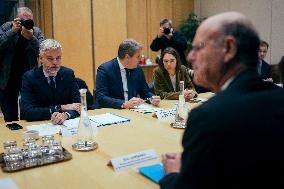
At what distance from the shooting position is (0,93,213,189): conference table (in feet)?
4.76

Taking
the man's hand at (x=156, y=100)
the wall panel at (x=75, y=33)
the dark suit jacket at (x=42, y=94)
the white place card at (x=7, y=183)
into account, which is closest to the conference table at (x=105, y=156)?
the white place card at (x=7, y=183)

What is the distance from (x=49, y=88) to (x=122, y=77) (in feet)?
2.81

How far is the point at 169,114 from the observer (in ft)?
8.88

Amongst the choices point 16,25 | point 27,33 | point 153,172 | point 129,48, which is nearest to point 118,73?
point 129,48

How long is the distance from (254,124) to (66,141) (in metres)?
1.36

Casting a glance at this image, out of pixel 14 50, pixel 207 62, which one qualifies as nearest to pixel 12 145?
pixel 207 62

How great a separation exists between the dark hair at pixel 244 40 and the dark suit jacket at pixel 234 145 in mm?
174

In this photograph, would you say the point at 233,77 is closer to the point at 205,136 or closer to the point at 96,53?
the point at 205,136

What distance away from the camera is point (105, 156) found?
179 cm

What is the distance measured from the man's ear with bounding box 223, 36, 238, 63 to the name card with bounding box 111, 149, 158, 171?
0.71 metres

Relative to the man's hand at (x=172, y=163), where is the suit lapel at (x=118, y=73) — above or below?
above

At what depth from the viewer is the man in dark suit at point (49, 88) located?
2.74 metres

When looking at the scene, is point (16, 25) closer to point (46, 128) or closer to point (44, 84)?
point (44, 84)

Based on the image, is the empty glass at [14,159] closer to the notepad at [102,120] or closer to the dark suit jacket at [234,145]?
the notepad at [102,120]
